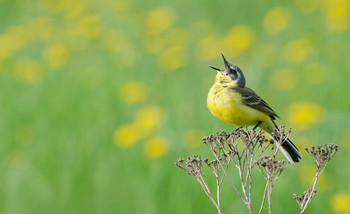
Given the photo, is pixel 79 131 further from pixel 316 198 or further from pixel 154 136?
pixel 316 198

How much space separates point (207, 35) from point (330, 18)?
2175 millimetres

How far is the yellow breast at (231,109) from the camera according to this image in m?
4.16

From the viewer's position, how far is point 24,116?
305 inches

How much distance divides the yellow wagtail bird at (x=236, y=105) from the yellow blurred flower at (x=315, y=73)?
3040mm

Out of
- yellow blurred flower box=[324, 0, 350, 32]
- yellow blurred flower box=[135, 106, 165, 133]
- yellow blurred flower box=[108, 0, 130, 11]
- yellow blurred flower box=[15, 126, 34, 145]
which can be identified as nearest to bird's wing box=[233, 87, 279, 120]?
yellow blurred flower box=[135, 106, 165, 133]

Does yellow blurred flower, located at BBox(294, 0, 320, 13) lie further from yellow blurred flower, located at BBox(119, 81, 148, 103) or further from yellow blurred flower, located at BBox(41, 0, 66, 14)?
yellow blurred flower, located at BBox(41, 0, 66, 14)

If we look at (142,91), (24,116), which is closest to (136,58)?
Result: (142,91)

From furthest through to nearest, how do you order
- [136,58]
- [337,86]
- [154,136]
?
[136,58] → [337,86] → [154,136]

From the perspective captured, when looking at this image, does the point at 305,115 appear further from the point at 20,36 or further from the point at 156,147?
the point at 20,36

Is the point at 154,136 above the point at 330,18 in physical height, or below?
below

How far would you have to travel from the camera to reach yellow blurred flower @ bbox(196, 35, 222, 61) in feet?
28.5

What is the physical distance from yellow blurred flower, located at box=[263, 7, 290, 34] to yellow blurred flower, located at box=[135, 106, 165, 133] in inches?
106

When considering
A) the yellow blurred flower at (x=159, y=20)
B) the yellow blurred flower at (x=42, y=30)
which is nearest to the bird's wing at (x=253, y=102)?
the yellow blurred flower at (x=159, y=20)

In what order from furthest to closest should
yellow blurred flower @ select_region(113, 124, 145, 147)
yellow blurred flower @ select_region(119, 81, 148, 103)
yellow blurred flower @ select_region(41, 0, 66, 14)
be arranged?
yellow blurred flower @ select_region(41, 0, 66, 14) → yellow blurred flower @ select_region(119, 81, 148, 103) → yellow blurred flower @ select_region(113, 124, 145, 147)
